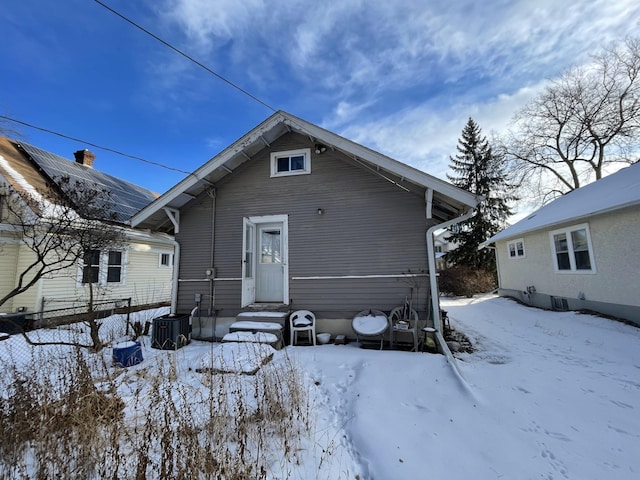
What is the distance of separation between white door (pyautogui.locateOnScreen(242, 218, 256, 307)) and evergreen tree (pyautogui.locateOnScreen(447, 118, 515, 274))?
1565 cm

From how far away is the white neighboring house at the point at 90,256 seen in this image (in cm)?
811

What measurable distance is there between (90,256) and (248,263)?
11.1 ft

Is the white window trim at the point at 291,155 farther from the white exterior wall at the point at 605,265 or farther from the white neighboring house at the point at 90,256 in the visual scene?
the white exterior wall at the point at 605,265

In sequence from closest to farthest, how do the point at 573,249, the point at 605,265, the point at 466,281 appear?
the point at 605,265 → the point at 573,249 → the point at 466,281

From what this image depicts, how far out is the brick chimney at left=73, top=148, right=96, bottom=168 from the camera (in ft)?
42.2

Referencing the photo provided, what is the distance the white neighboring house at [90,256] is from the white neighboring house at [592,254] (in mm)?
11999

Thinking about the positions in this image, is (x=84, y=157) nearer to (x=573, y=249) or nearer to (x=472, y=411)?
(x=472, y=411)

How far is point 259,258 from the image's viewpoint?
7.27 meters

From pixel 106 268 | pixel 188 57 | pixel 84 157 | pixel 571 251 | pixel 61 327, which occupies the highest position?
pixel 84 157

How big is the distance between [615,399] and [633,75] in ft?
69.6

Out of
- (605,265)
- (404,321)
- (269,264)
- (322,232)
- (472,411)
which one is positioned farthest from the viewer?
(605,265)

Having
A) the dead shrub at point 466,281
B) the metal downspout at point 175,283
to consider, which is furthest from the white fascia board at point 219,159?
the dead shrub at point 466,281

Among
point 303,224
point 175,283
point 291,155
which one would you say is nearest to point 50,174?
point 175,283

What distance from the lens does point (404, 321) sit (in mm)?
5566
